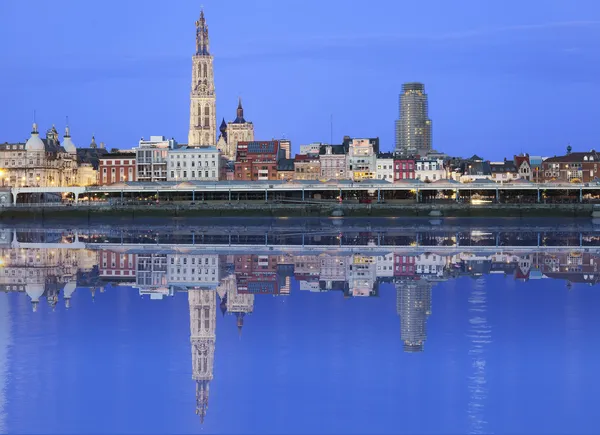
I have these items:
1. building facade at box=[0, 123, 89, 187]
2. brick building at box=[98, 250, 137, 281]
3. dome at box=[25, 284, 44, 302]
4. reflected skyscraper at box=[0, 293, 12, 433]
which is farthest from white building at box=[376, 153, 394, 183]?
reflected skyscraper at box=[0, 293, 12, 433]

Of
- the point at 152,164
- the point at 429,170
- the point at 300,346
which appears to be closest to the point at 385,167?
the point at 429,170

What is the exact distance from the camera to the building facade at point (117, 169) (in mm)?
115875

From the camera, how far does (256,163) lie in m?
114

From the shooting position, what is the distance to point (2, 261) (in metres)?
35.1

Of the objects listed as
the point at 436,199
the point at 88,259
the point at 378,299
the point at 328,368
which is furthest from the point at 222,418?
the point at 436,199

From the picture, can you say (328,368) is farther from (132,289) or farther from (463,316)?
(132,289)

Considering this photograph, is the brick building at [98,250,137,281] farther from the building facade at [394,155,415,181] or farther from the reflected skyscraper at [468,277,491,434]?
the building facade at [394,155,415,181]

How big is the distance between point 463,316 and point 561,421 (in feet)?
25.9

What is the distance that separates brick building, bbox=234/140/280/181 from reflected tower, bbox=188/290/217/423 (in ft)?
293

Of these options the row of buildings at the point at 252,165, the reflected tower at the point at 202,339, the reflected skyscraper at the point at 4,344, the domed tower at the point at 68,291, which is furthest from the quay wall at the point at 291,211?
the reflected skyscraper at the point at 4,344

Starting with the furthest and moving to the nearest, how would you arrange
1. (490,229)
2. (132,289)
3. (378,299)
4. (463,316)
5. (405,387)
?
(490,229), (132,289), (378,299), (463,316), (405,387)

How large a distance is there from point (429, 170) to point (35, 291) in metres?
93.0

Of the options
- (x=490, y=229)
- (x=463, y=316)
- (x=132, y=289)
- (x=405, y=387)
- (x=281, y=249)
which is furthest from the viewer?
(x=490, y=229)

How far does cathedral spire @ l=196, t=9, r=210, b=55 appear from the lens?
143 metres
